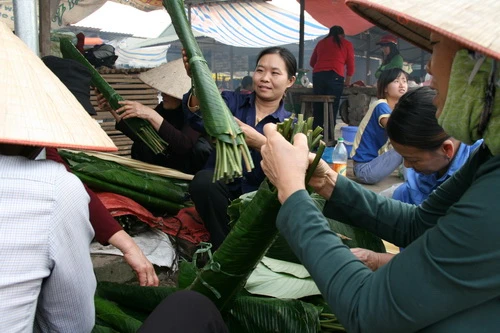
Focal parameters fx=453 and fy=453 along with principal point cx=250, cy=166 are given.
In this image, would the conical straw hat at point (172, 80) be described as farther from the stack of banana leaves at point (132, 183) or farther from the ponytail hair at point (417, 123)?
the ponytail hair at point (417, 123)

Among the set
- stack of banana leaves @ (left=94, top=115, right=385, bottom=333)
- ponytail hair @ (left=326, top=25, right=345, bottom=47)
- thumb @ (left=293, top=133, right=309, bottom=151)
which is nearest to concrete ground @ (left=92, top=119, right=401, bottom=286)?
stack of banana leaves @ (left=94, top=115, right=385, bottom=333)

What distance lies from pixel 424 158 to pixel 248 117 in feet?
4.07

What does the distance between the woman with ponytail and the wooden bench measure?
372 centimetres

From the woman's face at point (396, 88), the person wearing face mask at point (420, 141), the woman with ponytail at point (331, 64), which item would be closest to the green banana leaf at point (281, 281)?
the person wearing face mask at point (420, 141)

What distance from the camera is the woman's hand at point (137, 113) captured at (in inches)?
120

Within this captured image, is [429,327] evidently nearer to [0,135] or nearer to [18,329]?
[18,329]

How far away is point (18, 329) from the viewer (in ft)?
3.39

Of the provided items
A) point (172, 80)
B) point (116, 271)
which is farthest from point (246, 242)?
point (172, 80)

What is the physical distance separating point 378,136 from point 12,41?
141 inches

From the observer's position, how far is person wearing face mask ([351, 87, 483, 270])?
1871 millimetres

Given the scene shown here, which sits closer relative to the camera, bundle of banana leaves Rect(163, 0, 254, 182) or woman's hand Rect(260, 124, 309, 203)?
woman's hand Rect(260, 124, 309, 203)

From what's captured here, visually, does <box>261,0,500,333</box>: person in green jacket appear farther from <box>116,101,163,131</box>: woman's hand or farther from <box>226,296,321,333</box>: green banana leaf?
<box>116,101,163,131</box>: woman's hand

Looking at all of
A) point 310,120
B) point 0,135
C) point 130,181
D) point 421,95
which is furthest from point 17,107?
point 130,181

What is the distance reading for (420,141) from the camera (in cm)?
195
